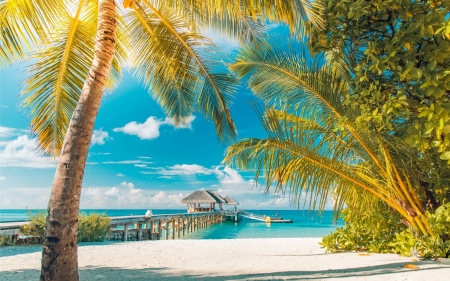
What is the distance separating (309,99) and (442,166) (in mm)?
2526

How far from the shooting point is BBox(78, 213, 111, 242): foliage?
11023 mm

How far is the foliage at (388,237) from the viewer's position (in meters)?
5.29

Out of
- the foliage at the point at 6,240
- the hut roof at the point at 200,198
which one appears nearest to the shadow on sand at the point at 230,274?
the foliage at the point at 6,240

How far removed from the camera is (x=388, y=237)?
22.6 ft

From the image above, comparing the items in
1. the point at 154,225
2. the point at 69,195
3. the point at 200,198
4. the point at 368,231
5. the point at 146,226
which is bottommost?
the point at 154,225

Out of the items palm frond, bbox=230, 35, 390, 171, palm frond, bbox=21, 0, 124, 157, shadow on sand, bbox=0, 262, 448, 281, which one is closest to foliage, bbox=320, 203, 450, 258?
shadow on sand, bbox=0, 262, 448, 281

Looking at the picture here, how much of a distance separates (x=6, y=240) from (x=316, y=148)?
973cm

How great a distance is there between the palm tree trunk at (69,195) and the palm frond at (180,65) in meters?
2.38

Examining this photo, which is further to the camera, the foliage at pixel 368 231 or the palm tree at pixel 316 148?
the foliage at pixel 368 231

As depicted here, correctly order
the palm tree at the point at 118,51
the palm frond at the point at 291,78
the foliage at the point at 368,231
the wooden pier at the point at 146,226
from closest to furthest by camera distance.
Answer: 1. the palm tree at the point at 118,51
2. the palm frond at the point at 291,78
3. the foliage at the point at 368,231
4. the wooden pier at the point at 146,226

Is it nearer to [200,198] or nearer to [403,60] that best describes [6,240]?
[403,60]

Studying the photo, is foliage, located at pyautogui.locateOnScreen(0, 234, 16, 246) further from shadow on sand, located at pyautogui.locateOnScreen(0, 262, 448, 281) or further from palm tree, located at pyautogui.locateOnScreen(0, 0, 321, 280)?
shadow on sand, located at pyautogui.locateOnScreen(0, 262, 448, 281)

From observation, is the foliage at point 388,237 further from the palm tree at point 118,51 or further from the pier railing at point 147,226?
the pier railing at point 147,226

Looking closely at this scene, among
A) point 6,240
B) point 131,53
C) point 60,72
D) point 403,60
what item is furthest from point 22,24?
point 6,240
